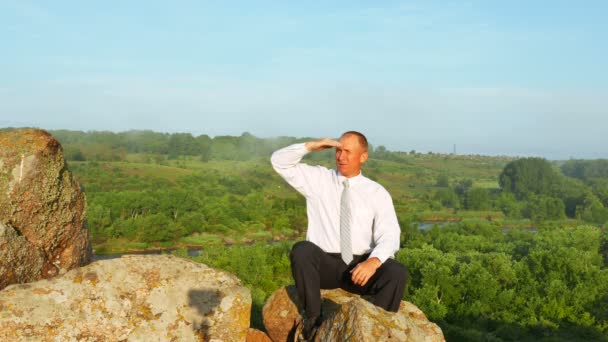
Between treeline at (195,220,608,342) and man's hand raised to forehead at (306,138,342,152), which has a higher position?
man's hand raised to forehead at (306,138,342,152)

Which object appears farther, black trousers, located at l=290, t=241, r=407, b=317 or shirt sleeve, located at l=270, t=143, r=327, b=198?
shirt sleeve, located at l=270, t=143, r=327, b=198

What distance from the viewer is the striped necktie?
755 centimetres

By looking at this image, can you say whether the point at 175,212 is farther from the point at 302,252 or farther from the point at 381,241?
the point at 381,241

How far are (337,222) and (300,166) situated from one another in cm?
93

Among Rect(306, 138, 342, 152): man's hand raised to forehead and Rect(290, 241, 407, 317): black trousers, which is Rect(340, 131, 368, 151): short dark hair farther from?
Rect(290, 241, 407, 317): black trousers

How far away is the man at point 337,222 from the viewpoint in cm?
727

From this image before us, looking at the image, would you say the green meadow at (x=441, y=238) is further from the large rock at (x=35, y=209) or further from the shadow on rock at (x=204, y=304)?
the shadow on rock at (x=204, y=304)

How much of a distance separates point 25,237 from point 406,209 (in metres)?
148

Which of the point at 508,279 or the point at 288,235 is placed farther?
the point at 288,235

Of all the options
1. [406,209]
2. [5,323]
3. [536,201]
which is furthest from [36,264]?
[536,201]

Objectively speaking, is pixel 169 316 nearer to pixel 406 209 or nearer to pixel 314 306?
pixel 314 306

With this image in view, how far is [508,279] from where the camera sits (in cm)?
4575

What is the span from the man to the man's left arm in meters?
0.01

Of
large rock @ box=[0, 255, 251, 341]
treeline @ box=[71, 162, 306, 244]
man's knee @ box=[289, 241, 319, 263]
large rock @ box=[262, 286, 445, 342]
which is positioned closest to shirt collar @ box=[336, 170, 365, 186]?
man's knee @ box=[289, 241, 319, 263]
